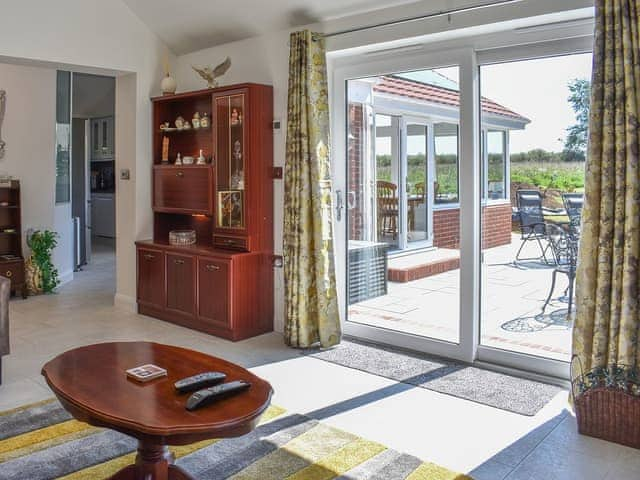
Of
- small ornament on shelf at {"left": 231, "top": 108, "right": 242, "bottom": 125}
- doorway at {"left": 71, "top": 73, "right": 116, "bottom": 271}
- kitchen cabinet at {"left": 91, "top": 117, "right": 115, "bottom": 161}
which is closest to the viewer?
small ornament on shelf at {"left": 231, "top": 108, "right": 242, "bottom": 125}

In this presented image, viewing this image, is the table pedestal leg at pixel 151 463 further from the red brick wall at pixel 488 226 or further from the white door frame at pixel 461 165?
the red brick wall at pixel 488 226

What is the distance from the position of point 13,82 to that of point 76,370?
17.5 feet

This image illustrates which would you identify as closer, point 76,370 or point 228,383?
point 228,383

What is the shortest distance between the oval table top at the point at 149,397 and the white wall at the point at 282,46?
7.74 feet

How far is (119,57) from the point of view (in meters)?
5.50

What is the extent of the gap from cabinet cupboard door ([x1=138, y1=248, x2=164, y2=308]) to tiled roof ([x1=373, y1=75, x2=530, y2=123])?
2.48 metres

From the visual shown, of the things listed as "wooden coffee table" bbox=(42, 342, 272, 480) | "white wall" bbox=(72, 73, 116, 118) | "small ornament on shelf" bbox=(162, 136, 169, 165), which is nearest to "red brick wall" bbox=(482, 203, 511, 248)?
"wooden coffee table" bbox=(42, 342, 272, 480)

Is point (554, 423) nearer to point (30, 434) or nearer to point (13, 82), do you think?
point (30, 434)

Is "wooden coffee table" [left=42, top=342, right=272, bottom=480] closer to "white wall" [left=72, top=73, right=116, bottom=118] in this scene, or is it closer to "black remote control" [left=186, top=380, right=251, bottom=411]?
"black remote control" [left=186, top=380, right=251, bottom=411]

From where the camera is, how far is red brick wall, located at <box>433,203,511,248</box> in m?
4.12

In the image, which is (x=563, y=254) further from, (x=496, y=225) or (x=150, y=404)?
(x=150, y=404)

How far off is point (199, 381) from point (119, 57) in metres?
4.09

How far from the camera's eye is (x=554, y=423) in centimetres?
316

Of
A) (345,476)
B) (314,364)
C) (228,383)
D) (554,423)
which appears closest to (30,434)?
(228,383)
